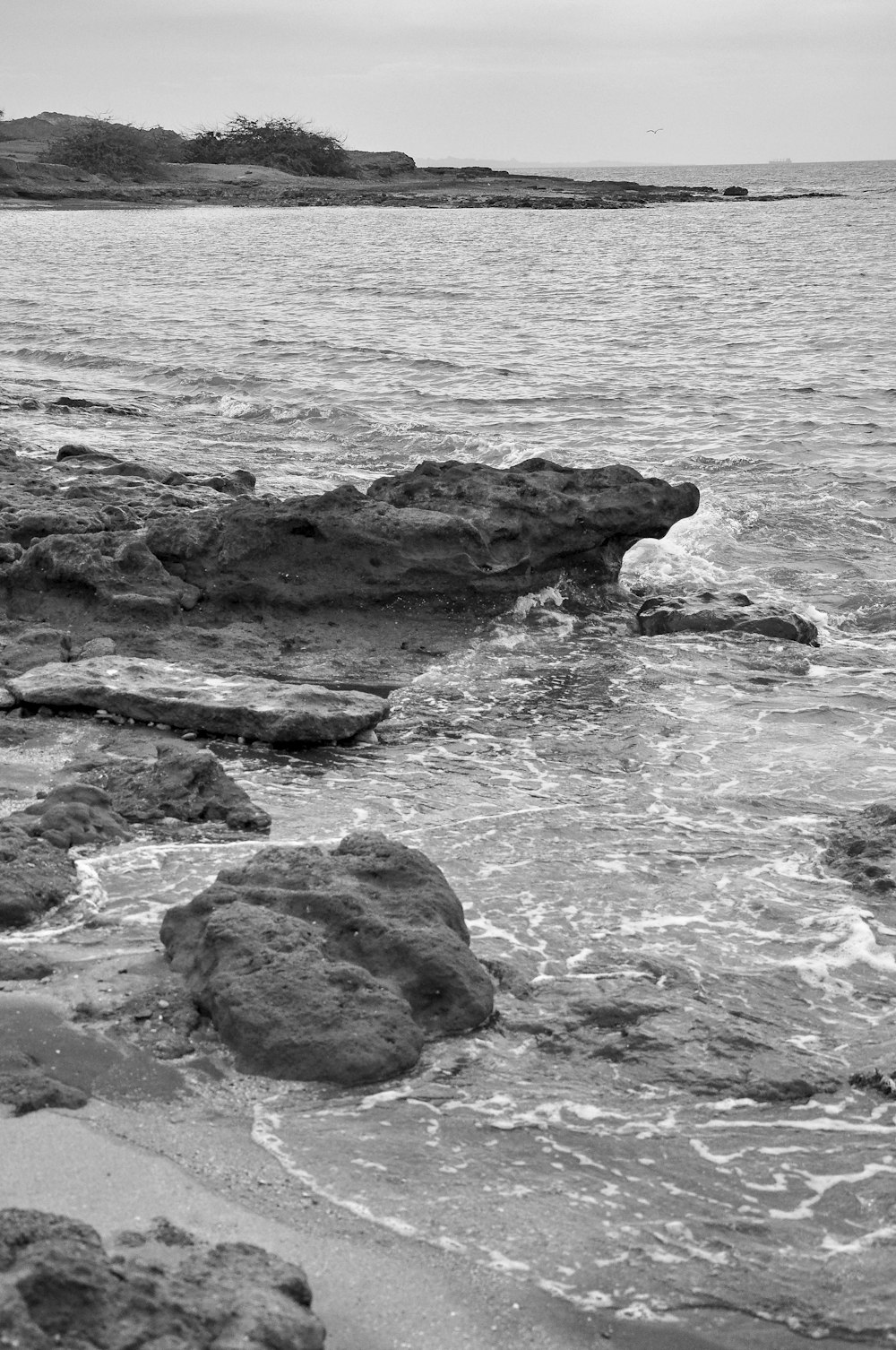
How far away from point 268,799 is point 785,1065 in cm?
288

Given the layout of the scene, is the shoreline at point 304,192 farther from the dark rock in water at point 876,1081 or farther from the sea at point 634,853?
the dark rock in water at point 876,1081

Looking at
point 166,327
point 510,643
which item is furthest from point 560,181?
point 510,643

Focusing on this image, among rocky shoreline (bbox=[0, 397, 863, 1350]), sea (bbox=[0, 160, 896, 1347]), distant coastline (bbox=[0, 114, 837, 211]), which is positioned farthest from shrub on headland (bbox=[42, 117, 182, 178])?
rocky shoreline (bbox=[0, 397, 863, 1350])

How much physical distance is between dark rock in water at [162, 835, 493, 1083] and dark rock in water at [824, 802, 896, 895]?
1881 mm

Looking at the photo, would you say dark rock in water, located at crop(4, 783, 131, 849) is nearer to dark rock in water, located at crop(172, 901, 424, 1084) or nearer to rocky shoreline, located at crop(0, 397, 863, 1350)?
rocky shoreline, located at crop(0, 397, 863, 1350)

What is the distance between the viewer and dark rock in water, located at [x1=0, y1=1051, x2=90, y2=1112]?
3.83m

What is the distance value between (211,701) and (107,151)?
8959cm

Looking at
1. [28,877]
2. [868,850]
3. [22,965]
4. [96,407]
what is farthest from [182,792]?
[96,407]

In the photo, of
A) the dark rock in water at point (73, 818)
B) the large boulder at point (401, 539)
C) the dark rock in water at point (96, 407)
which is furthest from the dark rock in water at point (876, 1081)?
the dark rock in water at point (96, 407)

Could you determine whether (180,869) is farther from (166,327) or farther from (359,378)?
(166,327)

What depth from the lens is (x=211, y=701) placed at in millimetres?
7262

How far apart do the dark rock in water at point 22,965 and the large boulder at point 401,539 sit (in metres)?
4.54

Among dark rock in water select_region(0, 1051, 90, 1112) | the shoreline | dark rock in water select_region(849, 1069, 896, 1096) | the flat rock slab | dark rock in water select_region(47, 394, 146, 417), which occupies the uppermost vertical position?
the shoreline

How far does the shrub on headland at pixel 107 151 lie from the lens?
86000mm
